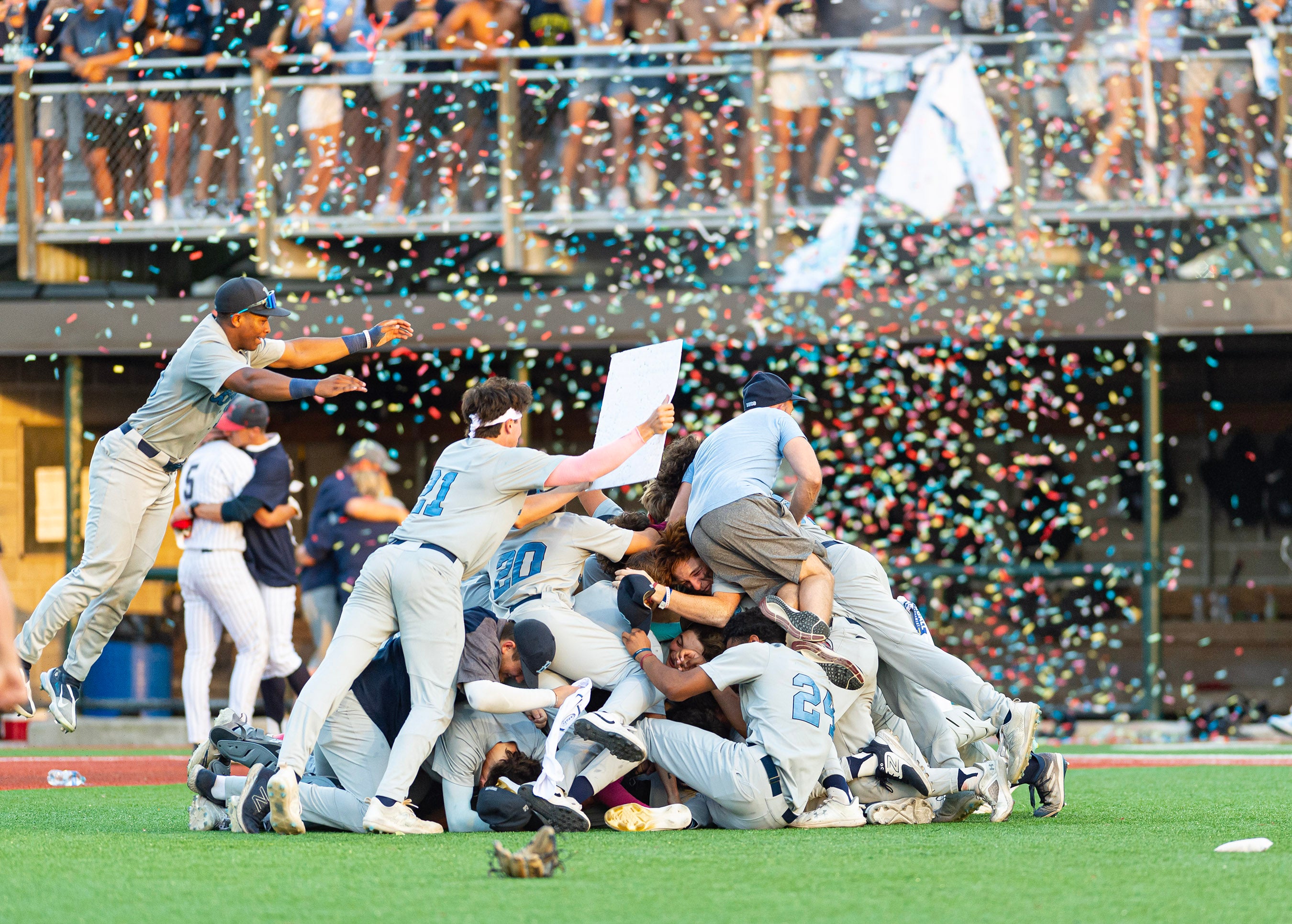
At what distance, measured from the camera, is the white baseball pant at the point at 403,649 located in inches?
225

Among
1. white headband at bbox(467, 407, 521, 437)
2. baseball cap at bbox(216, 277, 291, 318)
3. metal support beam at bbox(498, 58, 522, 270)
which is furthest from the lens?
metal support beam at bbox(498, 58, 522, 270)

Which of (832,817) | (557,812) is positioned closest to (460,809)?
(557,812)

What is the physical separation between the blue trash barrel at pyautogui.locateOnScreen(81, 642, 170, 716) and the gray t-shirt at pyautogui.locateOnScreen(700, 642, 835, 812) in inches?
326

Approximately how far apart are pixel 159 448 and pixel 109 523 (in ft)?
1.29

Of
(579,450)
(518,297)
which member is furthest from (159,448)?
(579,450)

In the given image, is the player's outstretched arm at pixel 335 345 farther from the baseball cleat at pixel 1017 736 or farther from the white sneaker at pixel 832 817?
the baseball cleat at pixel 1017 736

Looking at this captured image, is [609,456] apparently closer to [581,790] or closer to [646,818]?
[581,790]

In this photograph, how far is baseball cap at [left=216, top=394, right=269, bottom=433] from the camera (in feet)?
31.6

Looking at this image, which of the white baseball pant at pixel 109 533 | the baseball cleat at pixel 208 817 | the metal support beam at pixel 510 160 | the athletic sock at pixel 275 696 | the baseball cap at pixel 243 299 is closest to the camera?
the baseball cleat at pixel 208 817

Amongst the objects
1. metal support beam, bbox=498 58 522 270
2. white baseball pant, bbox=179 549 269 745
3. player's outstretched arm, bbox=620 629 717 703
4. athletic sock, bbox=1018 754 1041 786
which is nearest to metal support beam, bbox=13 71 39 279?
metal support beam, bbox=498 58 522 270

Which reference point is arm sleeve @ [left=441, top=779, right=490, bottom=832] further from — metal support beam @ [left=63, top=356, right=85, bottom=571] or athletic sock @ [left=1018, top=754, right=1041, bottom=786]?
metal support beam @ [left=63, top=356, right=85, bottom=571]

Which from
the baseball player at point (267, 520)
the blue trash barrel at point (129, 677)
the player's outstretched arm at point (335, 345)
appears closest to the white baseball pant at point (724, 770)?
the player's outstretched arm at point (335, 345)

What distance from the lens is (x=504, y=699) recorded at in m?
5.79

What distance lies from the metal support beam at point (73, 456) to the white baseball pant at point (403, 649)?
783 cm
